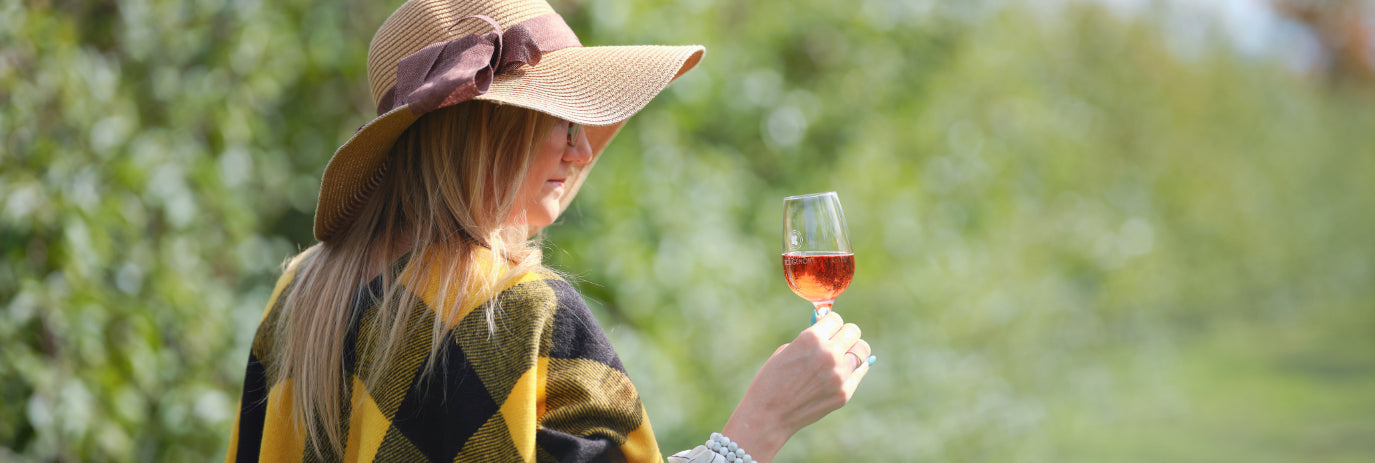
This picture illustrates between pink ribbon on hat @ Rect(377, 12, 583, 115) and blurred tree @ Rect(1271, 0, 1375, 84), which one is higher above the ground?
blurred tree @ Rect(1271, 0, 1375, 84)

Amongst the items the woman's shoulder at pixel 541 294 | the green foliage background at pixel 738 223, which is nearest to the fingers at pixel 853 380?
the woman's shoulder at pixel 541 294

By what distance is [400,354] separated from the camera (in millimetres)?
1380

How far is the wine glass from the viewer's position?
68.4 inches

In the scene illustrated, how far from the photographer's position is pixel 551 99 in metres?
1.48

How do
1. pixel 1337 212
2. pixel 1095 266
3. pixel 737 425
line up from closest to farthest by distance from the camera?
pixel 737 425, pixel 1095 266, pixel 1337 212

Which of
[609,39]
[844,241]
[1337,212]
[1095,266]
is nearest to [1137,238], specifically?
[1095,266]

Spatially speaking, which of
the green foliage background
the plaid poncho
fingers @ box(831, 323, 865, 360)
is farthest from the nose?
the green foliage background

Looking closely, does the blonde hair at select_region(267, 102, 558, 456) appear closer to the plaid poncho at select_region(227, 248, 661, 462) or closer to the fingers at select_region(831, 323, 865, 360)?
the plaid poncho at select_region(227, 248, 661, 462)

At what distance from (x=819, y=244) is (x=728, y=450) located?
1.49 feet

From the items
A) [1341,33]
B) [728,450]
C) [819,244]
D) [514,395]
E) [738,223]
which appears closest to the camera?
[514,395]

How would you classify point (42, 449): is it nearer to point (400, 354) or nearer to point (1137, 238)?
point (400, 354)

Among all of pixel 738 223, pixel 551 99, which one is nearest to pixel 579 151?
pixel 551 99

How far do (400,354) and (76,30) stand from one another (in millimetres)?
1748

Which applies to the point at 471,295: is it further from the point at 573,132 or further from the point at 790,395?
the point at 790,395
